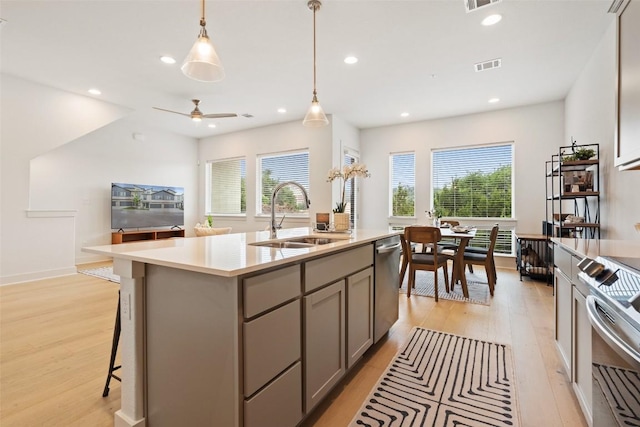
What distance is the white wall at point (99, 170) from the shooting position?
212 inches

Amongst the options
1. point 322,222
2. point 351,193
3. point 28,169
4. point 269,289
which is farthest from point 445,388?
point 28,169

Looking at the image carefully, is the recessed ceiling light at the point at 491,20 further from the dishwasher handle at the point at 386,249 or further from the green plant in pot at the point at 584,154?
the dishwasher handle at the point at 386,249

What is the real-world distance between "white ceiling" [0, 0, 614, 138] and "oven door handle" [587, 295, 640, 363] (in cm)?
268

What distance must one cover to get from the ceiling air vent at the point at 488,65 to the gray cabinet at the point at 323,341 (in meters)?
3.52

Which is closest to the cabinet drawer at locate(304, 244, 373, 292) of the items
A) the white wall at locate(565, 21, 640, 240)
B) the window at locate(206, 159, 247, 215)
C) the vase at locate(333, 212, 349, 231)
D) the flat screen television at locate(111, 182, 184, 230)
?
the vase at locate(333, 212, 349, 231)

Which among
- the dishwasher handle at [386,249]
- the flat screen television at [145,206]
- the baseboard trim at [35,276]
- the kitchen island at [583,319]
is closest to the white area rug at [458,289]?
the dishwasher handle at [386,249]

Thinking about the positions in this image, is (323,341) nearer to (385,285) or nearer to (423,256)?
(385,285)

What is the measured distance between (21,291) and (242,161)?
4.49 metres

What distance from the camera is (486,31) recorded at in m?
3.07

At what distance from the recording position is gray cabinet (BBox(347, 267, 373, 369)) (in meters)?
1.90

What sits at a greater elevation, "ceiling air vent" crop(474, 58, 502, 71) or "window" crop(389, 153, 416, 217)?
"ceiling air vent" crop(474, 58, 502, 71)

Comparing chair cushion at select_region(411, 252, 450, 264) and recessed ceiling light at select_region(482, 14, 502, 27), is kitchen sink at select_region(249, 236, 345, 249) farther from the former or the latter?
recessed ceiling light at select_region(482, 14, 502, 27)

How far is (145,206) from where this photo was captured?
6547mm

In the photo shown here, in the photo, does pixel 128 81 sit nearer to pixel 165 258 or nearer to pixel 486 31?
pixel 165 258
